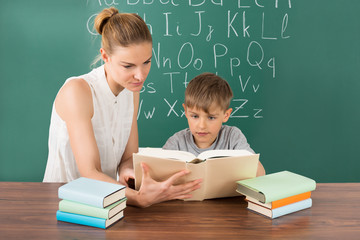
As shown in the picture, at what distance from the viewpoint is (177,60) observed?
3.05m

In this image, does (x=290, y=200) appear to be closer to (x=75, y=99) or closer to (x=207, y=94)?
(x=207, y=94)

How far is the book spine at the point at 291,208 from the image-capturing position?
1.19 m

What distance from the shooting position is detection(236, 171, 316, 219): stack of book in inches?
46.5

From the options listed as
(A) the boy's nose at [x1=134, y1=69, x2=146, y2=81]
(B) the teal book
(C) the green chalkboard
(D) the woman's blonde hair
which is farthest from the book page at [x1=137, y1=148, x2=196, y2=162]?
(C) the green chalkboard

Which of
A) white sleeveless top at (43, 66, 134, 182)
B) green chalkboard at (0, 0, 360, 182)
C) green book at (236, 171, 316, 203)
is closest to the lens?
green book at (236, 171, 316, 203)

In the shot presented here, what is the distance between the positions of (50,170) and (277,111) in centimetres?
190

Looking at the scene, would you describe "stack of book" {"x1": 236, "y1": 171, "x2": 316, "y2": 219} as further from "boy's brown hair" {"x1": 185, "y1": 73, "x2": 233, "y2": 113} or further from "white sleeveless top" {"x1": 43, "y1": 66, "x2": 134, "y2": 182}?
"white sleeveless top" {"x1": 43, "y1": 66, "x2": 134, "y2": 182}

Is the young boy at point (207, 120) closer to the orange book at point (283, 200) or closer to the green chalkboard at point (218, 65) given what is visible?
the orange book at point (283, 200)

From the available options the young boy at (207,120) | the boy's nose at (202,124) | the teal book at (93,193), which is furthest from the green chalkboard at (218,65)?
the teal book at (93,193)

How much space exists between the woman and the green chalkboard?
47.6 inches

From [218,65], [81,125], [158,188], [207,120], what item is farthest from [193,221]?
[218,65]

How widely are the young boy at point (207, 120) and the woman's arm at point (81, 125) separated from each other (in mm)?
482

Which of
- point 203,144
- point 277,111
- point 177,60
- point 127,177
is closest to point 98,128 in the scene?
point 127,177

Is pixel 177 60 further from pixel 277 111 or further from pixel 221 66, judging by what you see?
pixel 277 111
